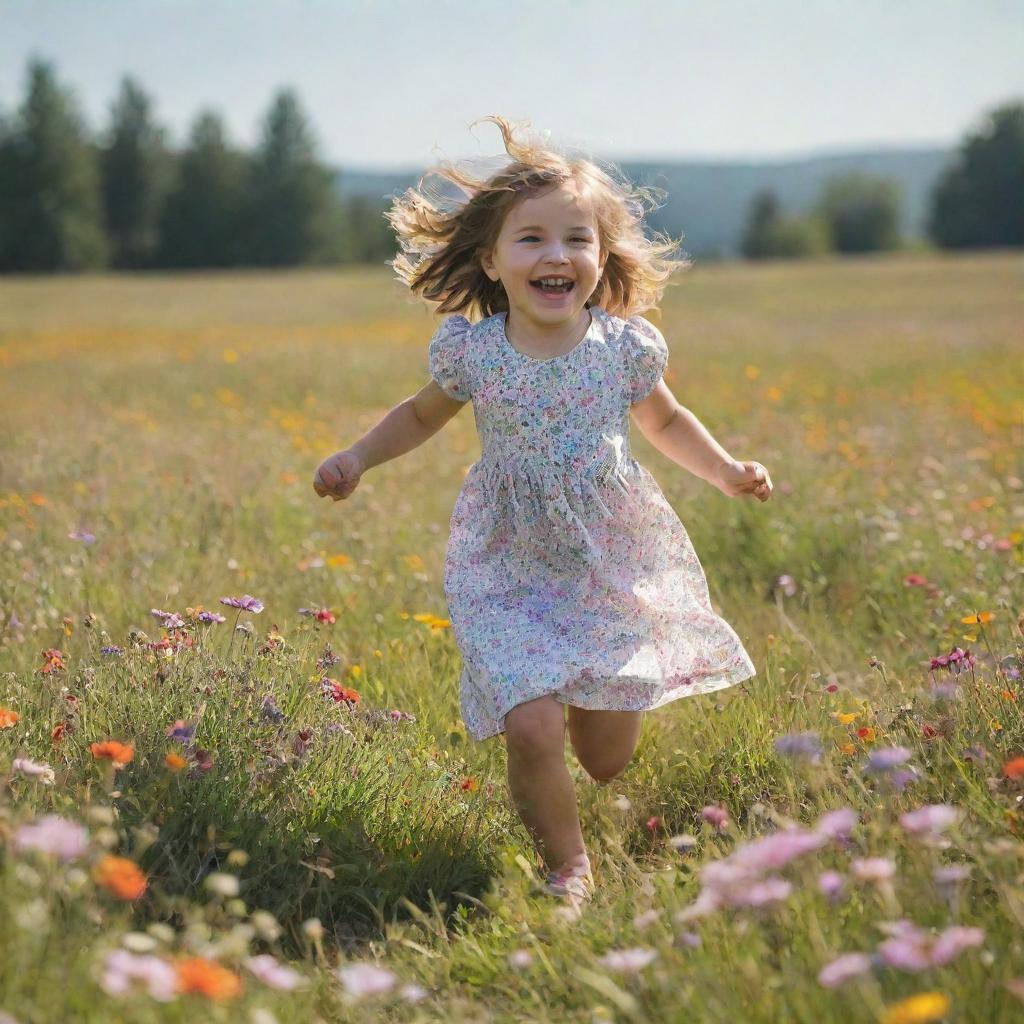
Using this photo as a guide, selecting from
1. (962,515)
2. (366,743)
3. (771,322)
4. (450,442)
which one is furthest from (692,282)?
(366,743)

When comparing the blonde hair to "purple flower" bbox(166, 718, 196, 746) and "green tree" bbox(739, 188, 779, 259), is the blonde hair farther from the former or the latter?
"green tree" bbox(739, 188, 779, 259)

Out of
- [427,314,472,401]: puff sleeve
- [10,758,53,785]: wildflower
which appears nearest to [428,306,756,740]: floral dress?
[427,314,472,401]: puff sleeve

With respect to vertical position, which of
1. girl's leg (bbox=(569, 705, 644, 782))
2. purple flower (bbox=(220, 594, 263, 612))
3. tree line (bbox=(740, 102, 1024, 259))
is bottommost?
girl's leg (bbox=(569, 705, 644, 782))

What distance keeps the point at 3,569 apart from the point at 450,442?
4.12m

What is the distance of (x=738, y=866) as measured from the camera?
1.83m

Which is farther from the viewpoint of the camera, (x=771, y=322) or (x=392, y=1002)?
(x=771, y=322)

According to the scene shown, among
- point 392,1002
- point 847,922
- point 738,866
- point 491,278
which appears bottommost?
point 392,1002

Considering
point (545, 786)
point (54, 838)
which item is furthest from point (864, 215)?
point (54, 838)

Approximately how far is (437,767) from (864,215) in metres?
110

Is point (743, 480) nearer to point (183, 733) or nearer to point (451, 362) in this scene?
point (451, 362)

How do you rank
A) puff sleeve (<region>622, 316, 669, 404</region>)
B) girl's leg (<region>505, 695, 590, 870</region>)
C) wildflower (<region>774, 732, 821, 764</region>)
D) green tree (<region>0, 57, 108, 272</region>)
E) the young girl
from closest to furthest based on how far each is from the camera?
wildflower (<region>774, 732, 821, 764</region>)
girl's leg (<region>505, 695, 590, 870</region>)
the young girl
puff sleeve (<region>622, 316, 669, 404</region>)
green tree (<region>0, 57, 108, 272</region>)

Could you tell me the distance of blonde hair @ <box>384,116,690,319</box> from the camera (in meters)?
3.52

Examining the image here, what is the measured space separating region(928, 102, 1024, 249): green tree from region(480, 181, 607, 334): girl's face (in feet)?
265

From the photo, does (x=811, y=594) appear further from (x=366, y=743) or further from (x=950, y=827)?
(x=950, y=827)
